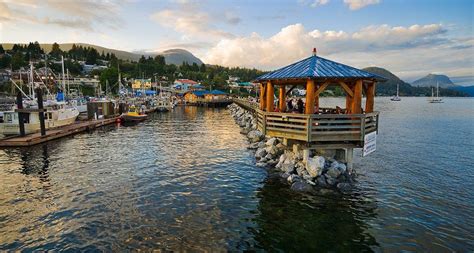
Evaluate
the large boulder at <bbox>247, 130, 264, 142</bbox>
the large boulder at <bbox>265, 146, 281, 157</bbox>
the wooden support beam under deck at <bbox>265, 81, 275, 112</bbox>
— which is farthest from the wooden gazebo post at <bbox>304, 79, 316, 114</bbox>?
the large boulder at <bbox>247, 130, 264, 142</bbox>

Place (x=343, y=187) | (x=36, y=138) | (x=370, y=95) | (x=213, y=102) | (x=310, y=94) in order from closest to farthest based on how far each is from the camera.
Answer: (x=343, y=187)
(x=310, y=94)
(x=370, y=95)
(x=36, y=138)
(x=213, y=102)

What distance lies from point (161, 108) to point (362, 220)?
7260cm

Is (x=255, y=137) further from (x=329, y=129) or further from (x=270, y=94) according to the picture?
(x=329, y=129)

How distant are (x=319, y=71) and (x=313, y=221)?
27.3 feet

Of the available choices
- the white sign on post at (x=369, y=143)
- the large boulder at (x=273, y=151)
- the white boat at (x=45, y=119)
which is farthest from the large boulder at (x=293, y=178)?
the white boat at (x=45, y=119)

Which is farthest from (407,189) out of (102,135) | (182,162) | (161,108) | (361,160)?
(161,108)

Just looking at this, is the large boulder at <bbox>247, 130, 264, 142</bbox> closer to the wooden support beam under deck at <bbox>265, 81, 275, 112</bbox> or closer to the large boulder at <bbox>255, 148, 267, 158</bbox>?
the large boulder at <bbox>255, 148, 267, 158</bbox>

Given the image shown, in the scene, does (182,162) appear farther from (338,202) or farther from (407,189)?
(407,189)

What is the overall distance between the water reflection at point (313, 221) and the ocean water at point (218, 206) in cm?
5

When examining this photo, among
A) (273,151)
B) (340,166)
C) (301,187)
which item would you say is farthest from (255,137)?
(301,187)

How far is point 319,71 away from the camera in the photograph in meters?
16.2

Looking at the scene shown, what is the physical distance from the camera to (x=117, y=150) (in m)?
27.0

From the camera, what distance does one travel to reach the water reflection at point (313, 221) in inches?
410

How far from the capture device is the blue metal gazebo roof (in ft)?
51.7
